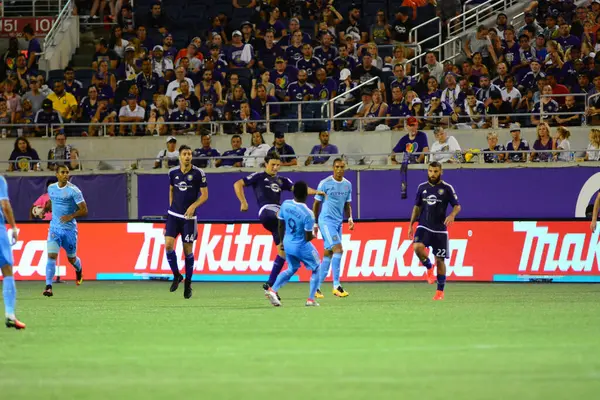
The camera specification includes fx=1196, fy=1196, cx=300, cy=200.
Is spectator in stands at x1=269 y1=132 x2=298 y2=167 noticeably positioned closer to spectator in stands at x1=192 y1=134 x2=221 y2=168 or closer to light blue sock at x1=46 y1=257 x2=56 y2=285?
spectator in stands at x1=192 y1=134 x2=221 y2=168

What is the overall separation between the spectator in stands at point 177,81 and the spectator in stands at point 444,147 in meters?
7.05

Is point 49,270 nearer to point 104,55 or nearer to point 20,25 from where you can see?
point 104,55

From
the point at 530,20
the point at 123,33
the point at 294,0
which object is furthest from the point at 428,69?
the point at 123,33

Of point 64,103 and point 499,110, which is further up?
point 64,103

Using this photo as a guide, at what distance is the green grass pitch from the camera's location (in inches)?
365

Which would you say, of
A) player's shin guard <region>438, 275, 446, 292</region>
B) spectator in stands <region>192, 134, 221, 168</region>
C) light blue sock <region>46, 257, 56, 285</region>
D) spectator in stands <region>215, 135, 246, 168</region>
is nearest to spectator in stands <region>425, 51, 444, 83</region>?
spectator in stands <region>215, 135, 246, 168</region>

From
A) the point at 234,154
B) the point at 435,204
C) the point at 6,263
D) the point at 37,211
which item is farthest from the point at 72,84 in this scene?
the point at 6,263

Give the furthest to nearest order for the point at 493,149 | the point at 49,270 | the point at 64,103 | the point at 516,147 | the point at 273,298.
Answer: the point at 64,103, the point at 493,149, the point at 516,147, the point at 49,270, the point at 273,298

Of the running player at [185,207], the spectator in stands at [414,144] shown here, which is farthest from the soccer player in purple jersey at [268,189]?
the spectator in stands at [414,144]

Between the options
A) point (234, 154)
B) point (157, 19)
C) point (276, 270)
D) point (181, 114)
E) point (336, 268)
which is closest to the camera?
point (276, 270)

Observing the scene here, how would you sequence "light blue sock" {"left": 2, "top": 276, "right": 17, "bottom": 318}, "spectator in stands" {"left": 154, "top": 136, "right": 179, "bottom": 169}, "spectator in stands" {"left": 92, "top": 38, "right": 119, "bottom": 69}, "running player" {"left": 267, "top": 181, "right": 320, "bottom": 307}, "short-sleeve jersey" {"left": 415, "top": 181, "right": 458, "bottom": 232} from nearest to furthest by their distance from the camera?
"light blue sock" {"left": 2, "top": 276, "right": 17, "bottom": 318} < "running player" {"left": 267, "top": 181, "right": 320, "bottom": 307} < "short-sleeve jersey" {"left": 415, "top": 181, "right": 458, "bottom": 232} < "spectator in stands" {"left": 154, "top": 136, "right": 179, "bottom": 169} < "spectator in stands" {"left": 92, "top": 38, "right": 119, "bottom": 69}

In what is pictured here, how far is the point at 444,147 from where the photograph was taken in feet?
89.2

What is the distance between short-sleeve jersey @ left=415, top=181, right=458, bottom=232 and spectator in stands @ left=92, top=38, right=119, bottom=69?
51.7ft

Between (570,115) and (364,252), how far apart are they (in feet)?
21.1
